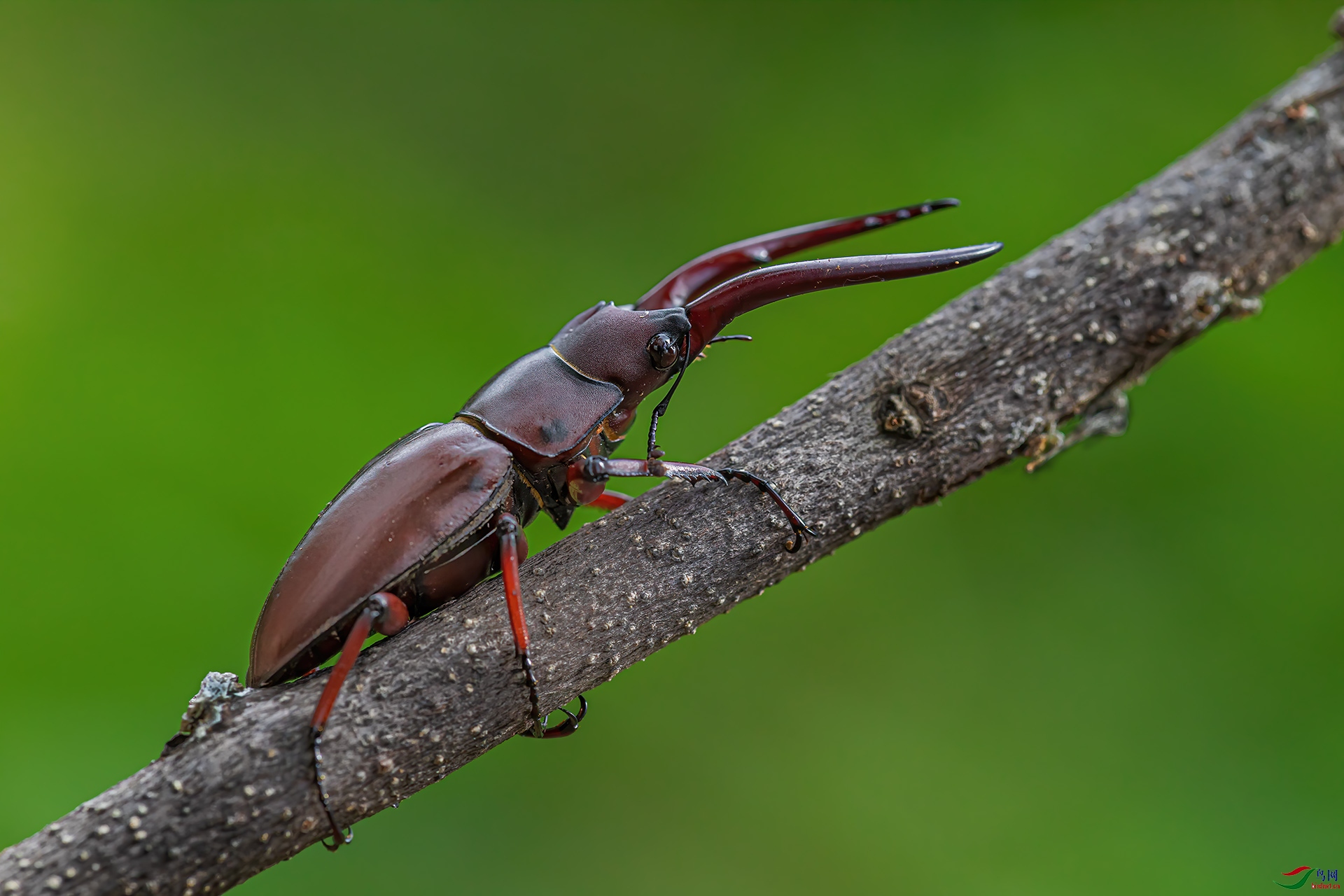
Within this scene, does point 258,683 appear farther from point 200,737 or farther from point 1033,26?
point 1033,26

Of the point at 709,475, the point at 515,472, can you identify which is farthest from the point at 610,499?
the point at 709,475

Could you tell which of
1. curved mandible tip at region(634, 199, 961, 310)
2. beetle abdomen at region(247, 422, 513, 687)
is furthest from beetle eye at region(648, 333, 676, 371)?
beetle abdomen at region(247, 422, 513, 687)

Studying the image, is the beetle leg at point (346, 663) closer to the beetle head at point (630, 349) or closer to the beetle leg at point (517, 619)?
the beetle leg at point (517, 619)

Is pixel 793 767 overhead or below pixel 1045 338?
below

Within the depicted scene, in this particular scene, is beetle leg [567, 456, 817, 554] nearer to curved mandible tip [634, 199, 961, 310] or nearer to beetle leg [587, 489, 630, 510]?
beetle leg [587, 489, 630, 510]

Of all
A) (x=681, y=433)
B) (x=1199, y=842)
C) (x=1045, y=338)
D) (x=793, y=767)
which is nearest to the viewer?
(x=1045, y=338)

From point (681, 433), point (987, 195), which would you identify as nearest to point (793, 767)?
point (681, 433)
